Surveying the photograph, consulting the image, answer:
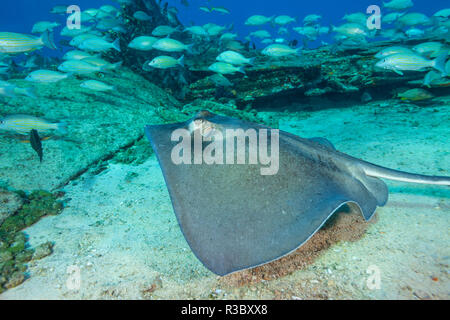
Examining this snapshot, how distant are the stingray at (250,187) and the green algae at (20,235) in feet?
5.34

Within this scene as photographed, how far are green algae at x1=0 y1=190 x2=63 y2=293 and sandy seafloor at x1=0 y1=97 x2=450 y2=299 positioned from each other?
0.08 m

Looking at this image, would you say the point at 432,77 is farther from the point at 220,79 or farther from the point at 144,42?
the point at 144,42

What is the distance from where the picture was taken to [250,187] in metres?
1.84

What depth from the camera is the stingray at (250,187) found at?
60.2 inches

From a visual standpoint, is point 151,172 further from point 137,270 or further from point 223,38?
point 223,38

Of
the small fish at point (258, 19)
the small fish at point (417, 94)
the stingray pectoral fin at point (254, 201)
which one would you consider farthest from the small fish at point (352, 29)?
the stingray pectoral fin at point (254, 201)

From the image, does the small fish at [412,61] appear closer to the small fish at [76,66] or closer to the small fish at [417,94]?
the small fish at [417,94]

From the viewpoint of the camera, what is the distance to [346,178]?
2195mm

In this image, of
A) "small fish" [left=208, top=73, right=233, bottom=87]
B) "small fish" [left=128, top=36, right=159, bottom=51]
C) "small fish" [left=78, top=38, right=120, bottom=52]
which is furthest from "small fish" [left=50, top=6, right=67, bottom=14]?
"small fish" [left=208, top=73, right=233, bottom=87]

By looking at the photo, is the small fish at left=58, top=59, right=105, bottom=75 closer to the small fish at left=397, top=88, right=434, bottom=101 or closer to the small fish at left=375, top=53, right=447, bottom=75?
the small fish at left=375, top=53, right=447, bottom=75

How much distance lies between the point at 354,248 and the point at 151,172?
10.7ft
